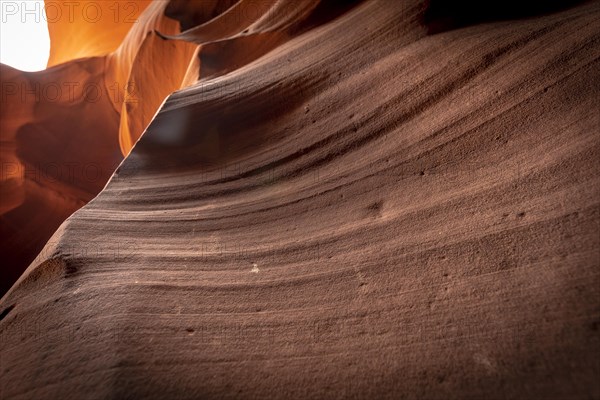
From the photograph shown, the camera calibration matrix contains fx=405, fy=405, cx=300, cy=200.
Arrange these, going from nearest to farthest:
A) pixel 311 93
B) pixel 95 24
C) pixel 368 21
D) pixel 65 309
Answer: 1. pixel 65 309
2. pixel 311 93
3. pixel 368 21
4. pixel 95 24

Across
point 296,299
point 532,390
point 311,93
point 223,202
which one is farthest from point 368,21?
point 532,390

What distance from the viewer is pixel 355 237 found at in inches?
42.0

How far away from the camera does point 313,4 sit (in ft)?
7.38

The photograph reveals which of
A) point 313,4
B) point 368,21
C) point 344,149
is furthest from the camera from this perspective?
point 313,4

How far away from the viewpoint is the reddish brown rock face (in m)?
0.77

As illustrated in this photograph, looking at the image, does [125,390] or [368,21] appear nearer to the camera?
[125,390]

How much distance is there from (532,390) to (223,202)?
102 centimetres

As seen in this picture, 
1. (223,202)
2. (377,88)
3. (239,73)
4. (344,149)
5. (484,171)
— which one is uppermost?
(239,73)

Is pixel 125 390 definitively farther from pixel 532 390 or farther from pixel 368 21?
pixel 368 21

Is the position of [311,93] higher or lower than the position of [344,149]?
higher

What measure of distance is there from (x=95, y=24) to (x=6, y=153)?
3.69 m

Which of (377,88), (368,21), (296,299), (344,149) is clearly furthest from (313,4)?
(296,299)

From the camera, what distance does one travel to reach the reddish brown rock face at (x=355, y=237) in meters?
0.77

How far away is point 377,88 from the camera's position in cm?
141
